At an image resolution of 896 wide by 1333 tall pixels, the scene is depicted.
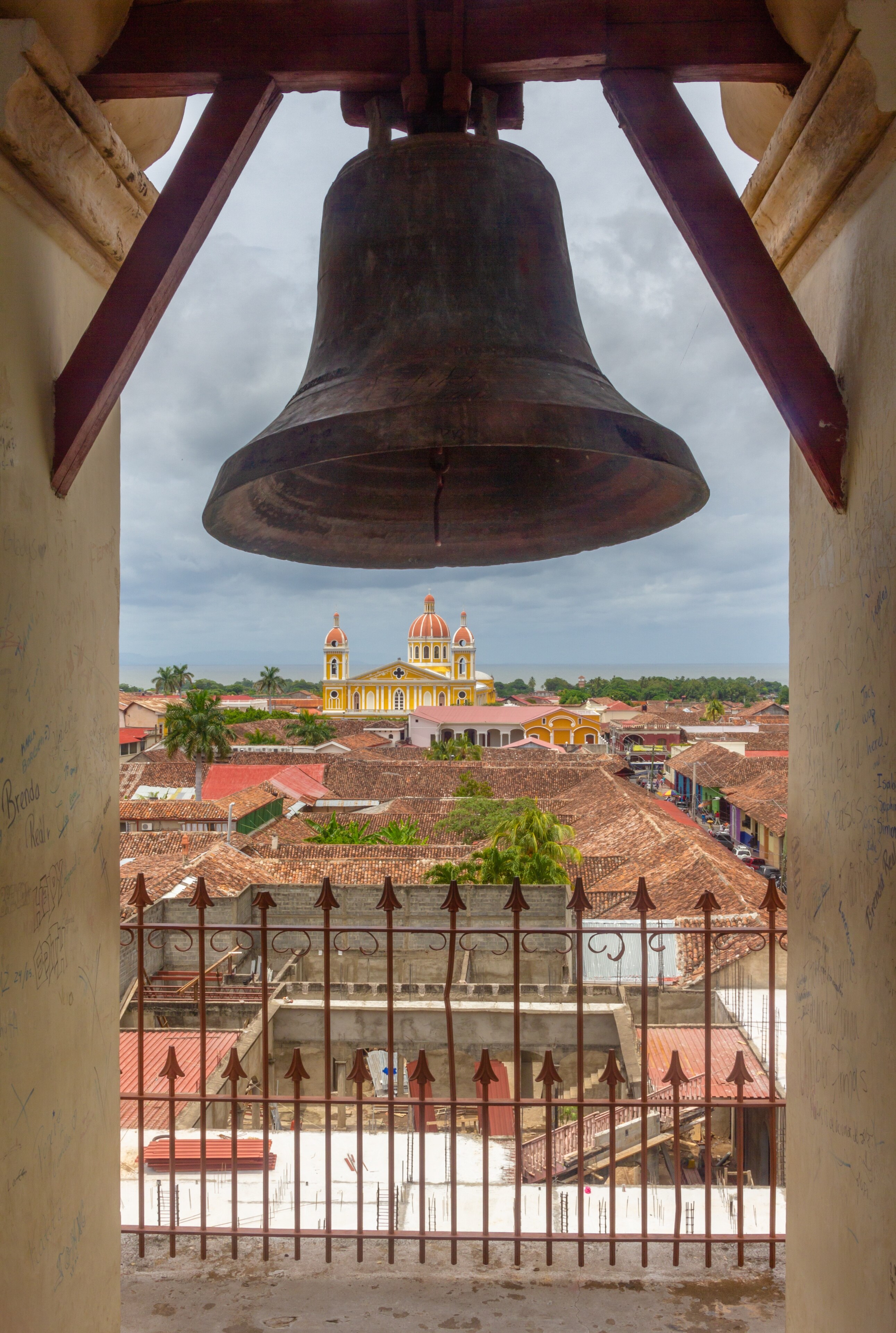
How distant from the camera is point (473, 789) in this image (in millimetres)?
34812

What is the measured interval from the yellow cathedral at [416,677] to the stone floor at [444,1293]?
82223 millimetres

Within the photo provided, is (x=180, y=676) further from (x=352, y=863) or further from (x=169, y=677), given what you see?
(x=352, y=863)

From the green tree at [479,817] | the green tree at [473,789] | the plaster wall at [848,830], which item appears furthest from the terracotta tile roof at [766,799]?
the plaster wall at [848,830]

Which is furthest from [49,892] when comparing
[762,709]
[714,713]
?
[762,709]

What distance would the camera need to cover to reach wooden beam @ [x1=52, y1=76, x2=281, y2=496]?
5.91ft

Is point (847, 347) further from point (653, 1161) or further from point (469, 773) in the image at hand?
point (469, 773)

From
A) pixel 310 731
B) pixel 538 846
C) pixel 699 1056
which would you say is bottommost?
pixel 699 1056

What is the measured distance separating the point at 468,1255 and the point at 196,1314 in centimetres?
82

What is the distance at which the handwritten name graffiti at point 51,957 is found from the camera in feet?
6.08

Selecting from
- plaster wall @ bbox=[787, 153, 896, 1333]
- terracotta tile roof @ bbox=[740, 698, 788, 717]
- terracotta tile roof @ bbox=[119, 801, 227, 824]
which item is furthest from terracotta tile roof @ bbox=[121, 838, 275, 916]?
terracotta tile roof @ bbox=[740, 698, 788, 717]

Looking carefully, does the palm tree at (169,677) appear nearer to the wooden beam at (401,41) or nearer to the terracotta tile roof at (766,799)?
the terracotta tile roof at (766,799)

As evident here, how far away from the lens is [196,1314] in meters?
2.46

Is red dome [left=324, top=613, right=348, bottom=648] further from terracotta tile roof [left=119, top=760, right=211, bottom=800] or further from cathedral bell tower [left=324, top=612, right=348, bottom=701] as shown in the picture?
terracotta tile roof [left=119, top=760, right=211, bottom=800]

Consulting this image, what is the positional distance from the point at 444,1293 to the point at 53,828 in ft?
5.98
